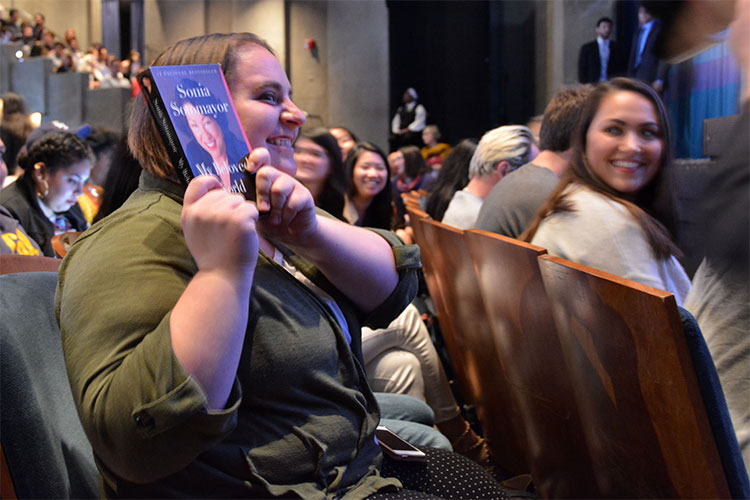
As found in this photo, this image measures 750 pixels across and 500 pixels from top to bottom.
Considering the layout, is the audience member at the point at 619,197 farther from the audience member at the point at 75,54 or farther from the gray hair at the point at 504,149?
the audience member at the point at 75,54

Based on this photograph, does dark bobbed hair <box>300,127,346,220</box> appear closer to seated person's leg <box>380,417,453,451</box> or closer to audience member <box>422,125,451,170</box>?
seated person's leg <box>380,417,453,451</box>

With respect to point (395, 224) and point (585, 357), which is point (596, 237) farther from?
point (395, 224)

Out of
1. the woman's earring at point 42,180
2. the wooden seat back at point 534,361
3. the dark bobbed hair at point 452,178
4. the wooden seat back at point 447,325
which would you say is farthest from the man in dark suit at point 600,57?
the wooden seat back at point 534,361

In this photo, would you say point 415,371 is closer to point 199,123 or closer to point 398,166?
point 199,123

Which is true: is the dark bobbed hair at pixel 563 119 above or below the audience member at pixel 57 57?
below

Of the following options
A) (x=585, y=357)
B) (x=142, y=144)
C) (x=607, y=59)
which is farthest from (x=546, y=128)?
(x=607, y=59)

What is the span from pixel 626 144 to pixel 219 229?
160 centimetres

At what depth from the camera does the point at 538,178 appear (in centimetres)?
293

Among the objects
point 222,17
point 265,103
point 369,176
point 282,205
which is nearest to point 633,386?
point 282,205

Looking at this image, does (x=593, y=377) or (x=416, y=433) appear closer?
(x=593, y=377)

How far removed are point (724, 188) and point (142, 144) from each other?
0.91m

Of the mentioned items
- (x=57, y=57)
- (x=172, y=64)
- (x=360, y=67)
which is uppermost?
(x=57, y=57)

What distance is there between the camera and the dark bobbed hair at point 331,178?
3428mm

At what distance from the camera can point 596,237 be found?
186 centimetres
